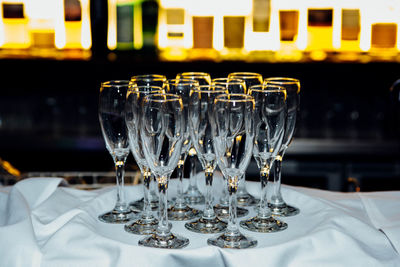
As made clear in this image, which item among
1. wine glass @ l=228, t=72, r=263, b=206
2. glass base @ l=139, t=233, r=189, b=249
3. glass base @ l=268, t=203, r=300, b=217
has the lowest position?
glass base @ l=139, t=233, r=189, b=249

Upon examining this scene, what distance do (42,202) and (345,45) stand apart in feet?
6.31

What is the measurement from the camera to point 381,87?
2.98m

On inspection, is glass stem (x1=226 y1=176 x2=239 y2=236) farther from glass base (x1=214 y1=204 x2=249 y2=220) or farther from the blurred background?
the blurred background

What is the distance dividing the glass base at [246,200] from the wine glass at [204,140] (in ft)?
0.53

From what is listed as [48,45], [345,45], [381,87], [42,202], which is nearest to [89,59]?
[48,45]

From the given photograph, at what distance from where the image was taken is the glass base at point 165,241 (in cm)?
109

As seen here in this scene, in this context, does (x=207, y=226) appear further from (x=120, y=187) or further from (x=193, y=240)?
(x=120, y=187)

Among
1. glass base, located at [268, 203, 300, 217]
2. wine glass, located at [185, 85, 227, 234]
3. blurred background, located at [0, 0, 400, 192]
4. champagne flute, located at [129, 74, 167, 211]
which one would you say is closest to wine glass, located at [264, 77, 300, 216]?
glass base, located at [268, 203, 300, 217]

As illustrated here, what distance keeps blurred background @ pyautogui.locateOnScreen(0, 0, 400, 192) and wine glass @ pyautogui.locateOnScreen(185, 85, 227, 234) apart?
165 cm

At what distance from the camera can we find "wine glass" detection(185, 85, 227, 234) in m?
1.16

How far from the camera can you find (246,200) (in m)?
1.39

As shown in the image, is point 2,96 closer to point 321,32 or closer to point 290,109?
point 321,32

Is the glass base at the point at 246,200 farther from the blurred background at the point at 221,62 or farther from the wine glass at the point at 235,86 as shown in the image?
the blurred background at the point at 221,62

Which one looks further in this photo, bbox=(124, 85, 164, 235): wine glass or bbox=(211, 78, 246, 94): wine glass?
bbox=(211, 78, 246, 94): wine glass
